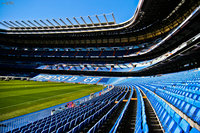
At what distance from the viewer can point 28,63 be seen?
4100cm

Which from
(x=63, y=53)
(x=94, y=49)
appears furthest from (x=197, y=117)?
(x=63, y=53)

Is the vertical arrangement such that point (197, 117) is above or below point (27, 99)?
above

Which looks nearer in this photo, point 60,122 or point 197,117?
point 197,117

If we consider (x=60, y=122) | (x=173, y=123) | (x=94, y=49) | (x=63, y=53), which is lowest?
(x=60, y=122)

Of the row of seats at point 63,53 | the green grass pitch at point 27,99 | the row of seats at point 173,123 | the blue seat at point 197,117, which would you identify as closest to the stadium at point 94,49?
the row of seats at point 63,53

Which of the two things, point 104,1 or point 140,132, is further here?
point 104,1

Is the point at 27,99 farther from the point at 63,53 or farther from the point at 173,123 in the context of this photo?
the point at 63,53

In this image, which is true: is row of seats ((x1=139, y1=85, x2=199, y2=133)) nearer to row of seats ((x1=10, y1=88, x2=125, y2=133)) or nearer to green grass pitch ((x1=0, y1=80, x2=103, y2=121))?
row of seats ((x1=10, y1=88, x2=125, y2=133))

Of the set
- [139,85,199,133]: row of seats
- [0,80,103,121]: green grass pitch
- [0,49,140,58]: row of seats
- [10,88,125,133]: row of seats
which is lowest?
[0,80,103,121]: green grass pitch

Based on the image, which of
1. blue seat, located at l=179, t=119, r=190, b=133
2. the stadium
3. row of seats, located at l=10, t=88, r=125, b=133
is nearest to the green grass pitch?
row of seats, located at l=10, t=88, r=125, b=133

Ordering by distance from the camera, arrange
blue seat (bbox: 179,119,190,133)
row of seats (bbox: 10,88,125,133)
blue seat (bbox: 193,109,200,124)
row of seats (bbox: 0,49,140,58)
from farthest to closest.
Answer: row of seats (bbox: 0,49,140,58) → row of seats (bbox: 10,88,125,133) → blue seat (bbox: 193,109,200,124) → blue seat (bbox: 179,119,190,133)

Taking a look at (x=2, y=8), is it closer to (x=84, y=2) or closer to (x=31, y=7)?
(x=31, y=7)

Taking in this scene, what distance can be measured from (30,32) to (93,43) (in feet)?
61.0

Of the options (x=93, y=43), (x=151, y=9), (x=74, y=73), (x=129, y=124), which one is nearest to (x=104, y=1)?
(x=151, y=9)
